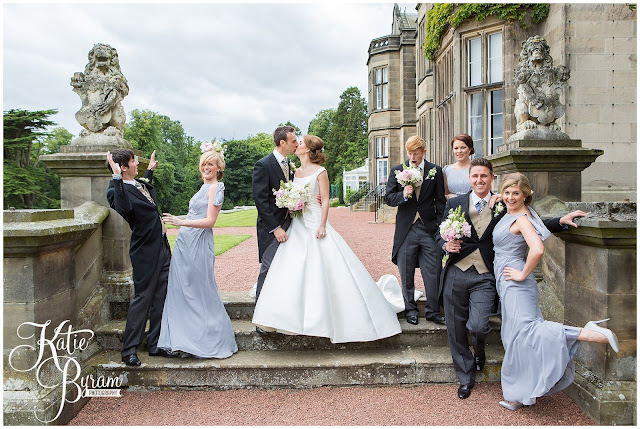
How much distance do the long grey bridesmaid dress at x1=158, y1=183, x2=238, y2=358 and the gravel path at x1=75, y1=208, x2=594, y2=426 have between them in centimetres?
44

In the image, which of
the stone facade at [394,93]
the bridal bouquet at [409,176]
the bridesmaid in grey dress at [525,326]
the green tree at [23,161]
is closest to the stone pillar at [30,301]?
the bridal bouquet at [409,176]

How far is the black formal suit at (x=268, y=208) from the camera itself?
4.55m

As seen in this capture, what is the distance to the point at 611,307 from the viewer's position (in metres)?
3.52

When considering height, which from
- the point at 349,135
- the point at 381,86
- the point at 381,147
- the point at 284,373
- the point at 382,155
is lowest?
the point at 284,373

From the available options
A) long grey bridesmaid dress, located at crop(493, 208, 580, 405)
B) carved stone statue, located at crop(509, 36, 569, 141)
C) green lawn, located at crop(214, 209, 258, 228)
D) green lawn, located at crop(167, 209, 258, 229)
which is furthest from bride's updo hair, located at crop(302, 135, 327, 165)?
green lawn, located at crop(214, 209, 258, 228)

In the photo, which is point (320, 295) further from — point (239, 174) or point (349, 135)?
point (349, 135)

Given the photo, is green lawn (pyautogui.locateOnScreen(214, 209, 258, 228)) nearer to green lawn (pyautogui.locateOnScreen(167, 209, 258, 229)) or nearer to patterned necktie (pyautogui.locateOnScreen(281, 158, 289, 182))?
green lawn (pyautogui.locateOnScreen(167, 209, 258, 229))

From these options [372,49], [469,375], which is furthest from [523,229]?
[372,49]

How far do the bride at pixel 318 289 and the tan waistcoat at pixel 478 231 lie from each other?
908 mm

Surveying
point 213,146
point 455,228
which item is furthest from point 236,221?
point 455,228

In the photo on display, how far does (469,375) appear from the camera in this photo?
154 inches

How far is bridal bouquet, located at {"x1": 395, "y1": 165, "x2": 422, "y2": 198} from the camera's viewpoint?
4.57m

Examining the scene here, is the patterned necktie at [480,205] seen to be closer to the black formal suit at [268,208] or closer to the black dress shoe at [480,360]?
the black dress shoe at [480,360]

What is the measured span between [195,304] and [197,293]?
104 millimetres
